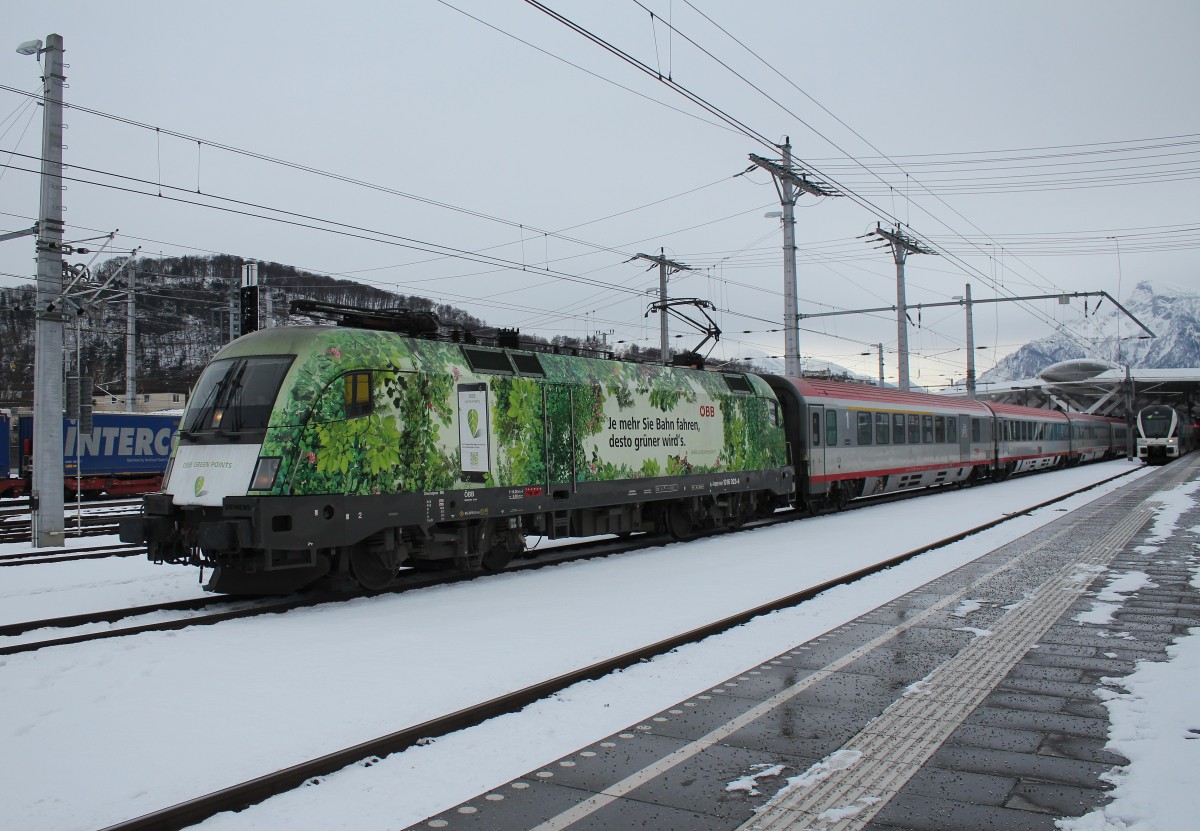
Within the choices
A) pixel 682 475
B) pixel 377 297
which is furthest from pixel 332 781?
pixel 377 297

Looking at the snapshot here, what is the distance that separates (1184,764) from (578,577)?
8.13 metres

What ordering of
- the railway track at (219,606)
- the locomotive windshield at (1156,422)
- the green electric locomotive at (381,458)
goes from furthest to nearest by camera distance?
1. the locomotive windshield at (1156,422)
2. the green electric locomotive at (381,458)
3. the railway track at (219,606)

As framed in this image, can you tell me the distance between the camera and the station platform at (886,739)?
4328mm

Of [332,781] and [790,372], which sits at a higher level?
[790,372]

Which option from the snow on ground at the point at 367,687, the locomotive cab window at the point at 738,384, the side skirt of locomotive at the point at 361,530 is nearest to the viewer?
the snow on ground at the point at 367,687

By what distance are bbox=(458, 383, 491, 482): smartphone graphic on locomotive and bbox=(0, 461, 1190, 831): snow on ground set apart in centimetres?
151

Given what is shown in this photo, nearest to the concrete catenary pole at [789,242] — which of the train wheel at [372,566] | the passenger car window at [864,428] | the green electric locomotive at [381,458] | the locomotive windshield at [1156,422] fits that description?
the passenger car window at [864,428]

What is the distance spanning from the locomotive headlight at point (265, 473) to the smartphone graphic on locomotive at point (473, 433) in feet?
8.55

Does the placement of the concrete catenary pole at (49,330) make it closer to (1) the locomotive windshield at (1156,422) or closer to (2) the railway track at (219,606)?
(2) the railway track at (219,606)

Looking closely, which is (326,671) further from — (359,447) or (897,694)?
(897,694)

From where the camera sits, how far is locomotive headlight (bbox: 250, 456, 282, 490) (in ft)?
31.1

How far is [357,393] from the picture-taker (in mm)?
10164

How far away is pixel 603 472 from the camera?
1429 centimetres

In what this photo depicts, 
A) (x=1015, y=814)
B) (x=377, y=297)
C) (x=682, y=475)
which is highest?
(x=377, y=297)
